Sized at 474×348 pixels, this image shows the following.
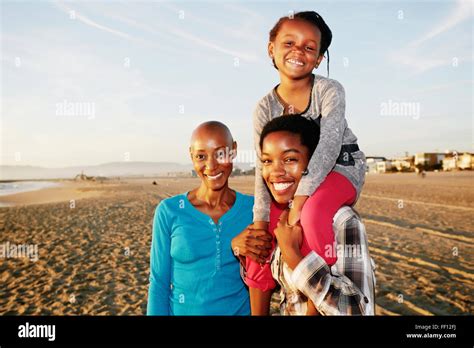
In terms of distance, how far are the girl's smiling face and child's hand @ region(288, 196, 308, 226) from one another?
→ 0.80 metres

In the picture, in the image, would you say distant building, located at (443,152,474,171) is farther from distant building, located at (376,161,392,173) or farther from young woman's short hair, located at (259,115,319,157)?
young woman's short hair, located at (259,115,319,157)

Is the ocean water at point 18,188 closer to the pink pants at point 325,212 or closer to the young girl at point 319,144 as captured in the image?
the young girl at point 319,144

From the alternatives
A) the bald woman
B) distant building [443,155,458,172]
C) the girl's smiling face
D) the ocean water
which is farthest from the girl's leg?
distant building [443,155,458,172]

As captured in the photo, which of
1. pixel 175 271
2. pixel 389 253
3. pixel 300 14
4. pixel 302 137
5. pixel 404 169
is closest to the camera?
pixel 302 137

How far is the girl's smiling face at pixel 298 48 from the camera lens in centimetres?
215

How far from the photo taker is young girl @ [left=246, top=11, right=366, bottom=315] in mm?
1859

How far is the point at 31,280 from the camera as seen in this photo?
287 inches

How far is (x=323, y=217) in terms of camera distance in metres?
1.81

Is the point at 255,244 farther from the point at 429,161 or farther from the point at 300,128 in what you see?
the point at 429,161

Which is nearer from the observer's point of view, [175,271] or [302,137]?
[302,137]

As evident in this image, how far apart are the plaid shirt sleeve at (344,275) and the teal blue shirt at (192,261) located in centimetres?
66
